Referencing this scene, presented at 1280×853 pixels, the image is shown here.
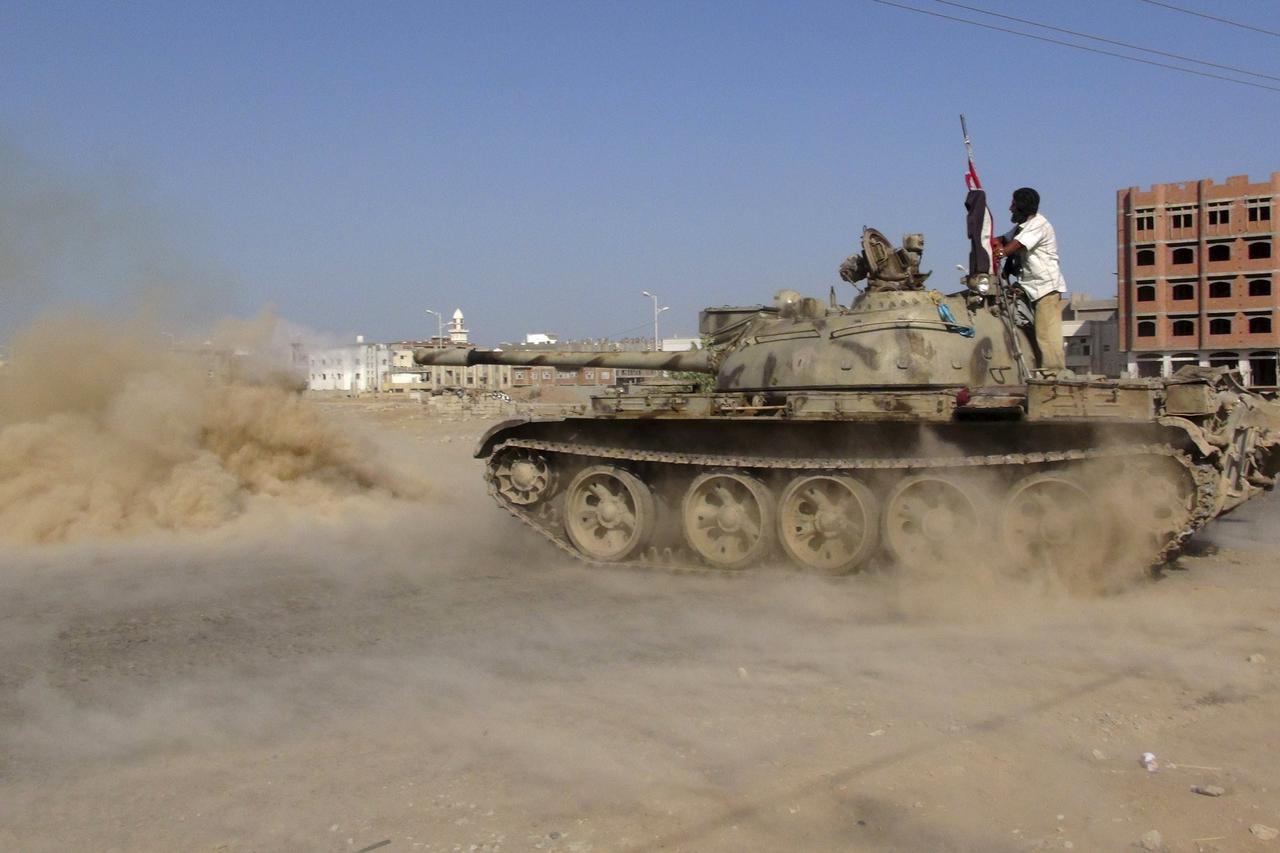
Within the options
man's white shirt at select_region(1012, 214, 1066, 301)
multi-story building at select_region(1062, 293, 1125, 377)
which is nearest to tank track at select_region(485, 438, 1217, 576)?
man's white shirt at select_region(1012, 214, 1066, 301)

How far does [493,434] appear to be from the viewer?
13.2 m

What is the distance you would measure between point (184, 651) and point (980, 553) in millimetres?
7022

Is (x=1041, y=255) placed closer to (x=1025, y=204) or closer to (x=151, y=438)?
(x=1025, y=204)

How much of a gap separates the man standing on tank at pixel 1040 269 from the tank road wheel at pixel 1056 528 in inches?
79.5

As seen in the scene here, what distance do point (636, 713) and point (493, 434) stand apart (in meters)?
6.85

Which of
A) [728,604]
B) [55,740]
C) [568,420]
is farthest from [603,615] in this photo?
[55,740]

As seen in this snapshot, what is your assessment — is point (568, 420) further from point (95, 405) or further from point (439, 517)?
point (95, 405)

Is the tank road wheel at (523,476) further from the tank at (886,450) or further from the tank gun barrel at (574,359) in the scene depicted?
the tank gun barrel at (574,359)

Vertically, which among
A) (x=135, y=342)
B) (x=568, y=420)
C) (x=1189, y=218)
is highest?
(x=1189, y=218)

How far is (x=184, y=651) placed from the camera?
8.76 meters

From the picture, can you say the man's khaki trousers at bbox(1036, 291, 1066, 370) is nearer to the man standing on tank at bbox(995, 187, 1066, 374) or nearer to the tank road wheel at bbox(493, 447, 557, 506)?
the man standing on tank at bbox(995, 187, 1066, 374)

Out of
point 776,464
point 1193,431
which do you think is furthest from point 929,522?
point 1193,431

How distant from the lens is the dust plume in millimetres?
15594

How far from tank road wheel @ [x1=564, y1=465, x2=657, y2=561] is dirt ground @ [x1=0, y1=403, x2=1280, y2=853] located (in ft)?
2.60
